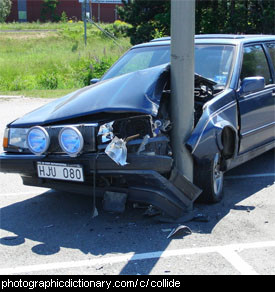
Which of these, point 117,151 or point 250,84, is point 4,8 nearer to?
→ point 250,84

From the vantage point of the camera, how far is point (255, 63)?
5.89 meters

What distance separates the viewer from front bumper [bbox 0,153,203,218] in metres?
3.99

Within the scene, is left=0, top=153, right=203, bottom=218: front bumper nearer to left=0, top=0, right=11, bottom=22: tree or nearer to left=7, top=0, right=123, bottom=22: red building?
left=0, top=0, right=11, bottom=22: tree

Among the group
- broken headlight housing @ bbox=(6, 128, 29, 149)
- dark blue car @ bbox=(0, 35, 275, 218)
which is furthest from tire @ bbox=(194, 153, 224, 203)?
broken headlight housing @ bbox=(6, 128, 29, 149)

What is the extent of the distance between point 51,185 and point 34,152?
441mm

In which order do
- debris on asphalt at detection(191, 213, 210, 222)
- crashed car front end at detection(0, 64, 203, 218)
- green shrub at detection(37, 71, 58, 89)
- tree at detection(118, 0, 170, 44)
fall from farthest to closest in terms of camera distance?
tree at detection(118, 0, 170, 44) → green shrub at detection(37, 71, 58, 89) → debris on asphalt at detection(191, 213, 210, 222) → crashed car front end at detection(0, 64, 203, 218)

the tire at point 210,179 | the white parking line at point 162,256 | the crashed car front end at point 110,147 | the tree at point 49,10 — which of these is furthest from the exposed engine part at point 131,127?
the tree at point 49,10

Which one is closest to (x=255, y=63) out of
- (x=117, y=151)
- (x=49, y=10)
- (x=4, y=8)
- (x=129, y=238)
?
(x=117, y=151)

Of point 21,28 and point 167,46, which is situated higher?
point 21,28

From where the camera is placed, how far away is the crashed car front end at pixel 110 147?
4031 millimetres

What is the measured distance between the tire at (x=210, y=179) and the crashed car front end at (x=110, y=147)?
0.29 m
